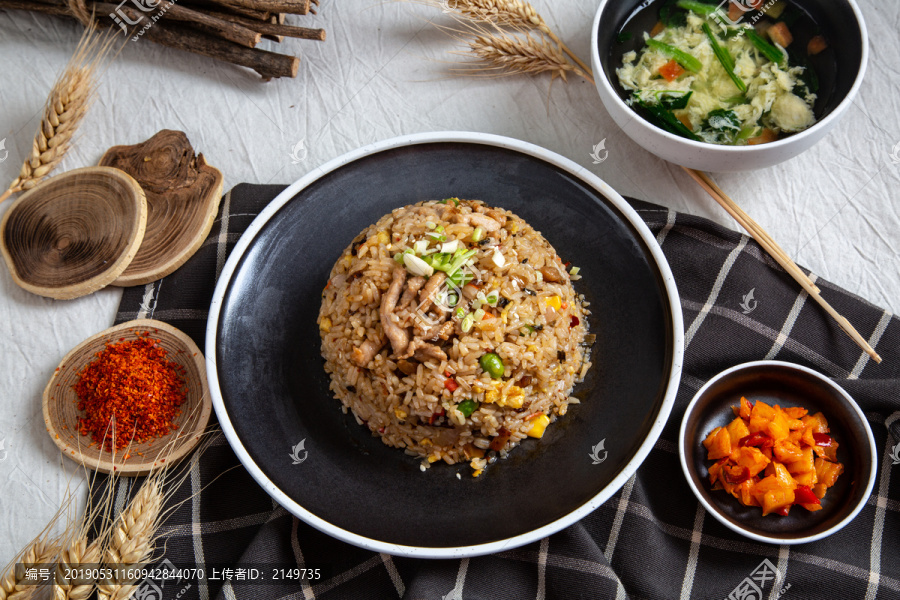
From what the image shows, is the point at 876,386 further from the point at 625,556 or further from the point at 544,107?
the point at 544,107

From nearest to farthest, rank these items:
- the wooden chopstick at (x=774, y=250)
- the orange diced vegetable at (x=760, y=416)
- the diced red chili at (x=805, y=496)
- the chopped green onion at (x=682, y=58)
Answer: the diced red chili at (x=805, y=496) < the orange diced vegetable at (x=760, y=416) < the wooden chopstick at (x=774, y=250) < the chopped green onion at (x=682, y=58)

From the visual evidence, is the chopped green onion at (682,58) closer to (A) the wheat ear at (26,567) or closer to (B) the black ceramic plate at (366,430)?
(B) the black ceramic plate at (366,430)

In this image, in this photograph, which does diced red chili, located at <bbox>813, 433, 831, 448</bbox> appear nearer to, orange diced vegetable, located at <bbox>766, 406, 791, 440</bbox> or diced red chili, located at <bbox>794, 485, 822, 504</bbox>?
orange diced vegetable, located at <bbox>766, 406, 791, 440</bbox>

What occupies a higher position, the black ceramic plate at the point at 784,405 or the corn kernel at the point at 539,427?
the corn kernel at the point at 539,427

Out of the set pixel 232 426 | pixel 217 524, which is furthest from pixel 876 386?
pixel 217 524

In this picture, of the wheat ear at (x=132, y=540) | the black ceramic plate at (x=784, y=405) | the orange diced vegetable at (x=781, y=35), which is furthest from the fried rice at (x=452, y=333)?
the orange diced vegetable at (x=781, y=35)

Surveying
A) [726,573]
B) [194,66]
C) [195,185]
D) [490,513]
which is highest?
[194,66]

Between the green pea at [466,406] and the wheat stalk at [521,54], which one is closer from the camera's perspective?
the green pea at [466,406]
